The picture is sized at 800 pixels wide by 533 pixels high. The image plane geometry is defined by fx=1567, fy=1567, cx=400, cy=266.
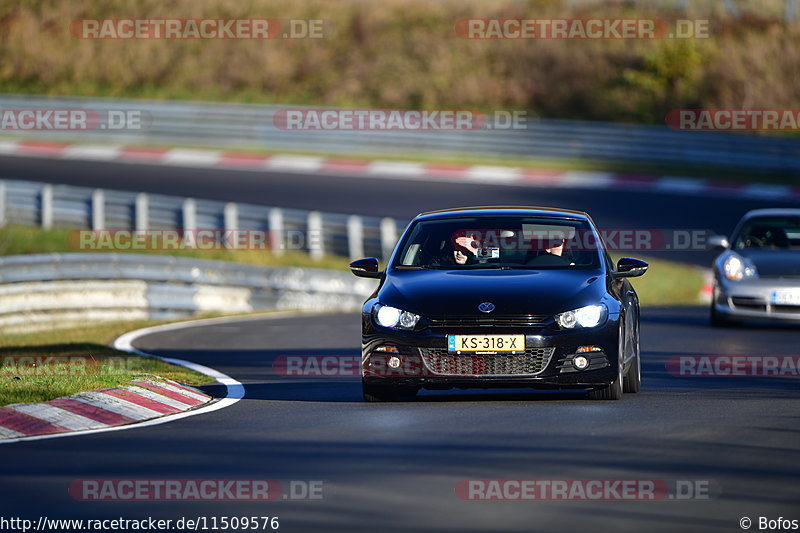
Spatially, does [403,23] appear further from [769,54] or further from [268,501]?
[268,501]

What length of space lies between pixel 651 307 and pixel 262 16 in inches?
1296

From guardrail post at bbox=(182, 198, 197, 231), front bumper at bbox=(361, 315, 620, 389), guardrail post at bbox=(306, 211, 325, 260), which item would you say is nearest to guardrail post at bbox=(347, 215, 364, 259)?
guardrail post at bbox=(306, 211, 325, 260)

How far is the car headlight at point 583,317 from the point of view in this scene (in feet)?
34.7

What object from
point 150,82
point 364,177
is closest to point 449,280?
point 364,177

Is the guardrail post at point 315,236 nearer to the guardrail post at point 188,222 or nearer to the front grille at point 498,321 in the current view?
the guardrail post at point 188,222

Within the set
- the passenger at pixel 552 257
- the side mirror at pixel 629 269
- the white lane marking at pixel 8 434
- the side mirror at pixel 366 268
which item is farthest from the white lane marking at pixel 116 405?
the side mirror at pixel 629 269

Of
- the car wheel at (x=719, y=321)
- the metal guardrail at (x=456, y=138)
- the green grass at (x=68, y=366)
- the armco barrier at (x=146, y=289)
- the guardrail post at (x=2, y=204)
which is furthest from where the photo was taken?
the metal guardrail at (x=456, y=138)

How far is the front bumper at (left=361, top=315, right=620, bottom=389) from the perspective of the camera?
10.5 m

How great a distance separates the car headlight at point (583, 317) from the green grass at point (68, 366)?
334cm

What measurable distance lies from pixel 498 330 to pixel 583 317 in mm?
606

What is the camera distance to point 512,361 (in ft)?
34.4

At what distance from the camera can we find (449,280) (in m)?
11.1

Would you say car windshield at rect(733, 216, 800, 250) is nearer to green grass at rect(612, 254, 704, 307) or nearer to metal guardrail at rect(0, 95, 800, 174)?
green grass at rect(612, 254, 704, 307)

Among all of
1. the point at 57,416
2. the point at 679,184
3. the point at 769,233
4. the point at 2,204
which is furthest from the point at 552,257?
the point at 679,184
